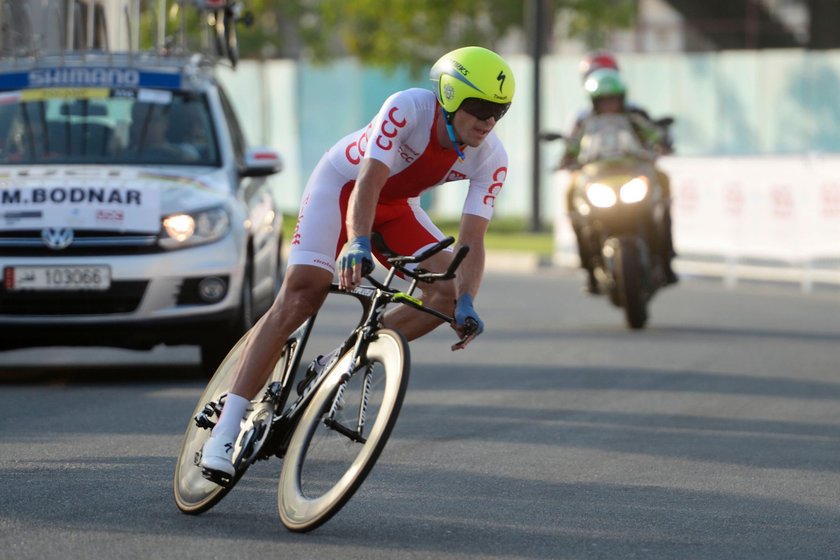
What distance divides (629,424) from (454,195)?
23009mm

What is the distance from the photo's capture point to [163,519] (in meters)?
6.71

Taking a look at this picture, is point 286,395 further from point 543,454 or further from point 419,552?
point 543,454

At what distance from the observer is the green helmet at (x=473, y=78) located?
660cm

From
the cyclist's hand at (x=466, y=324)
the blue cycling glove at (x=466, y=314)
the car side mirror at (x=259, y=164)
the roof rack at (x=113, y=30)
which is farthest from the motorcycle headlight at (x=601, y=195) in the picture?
the cyclist's hand at (x=466, y=324)

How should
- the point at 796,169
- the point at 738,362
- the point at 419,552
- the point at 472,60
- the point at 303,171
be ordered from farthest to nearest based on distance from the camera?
the point at 303,171 → the point at 796,169 → the point at 738,362 → the point at 472,60 → the point at 419,552

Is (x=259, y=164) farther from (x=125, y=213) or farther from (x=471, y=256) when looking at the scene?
(x=471, y=256)

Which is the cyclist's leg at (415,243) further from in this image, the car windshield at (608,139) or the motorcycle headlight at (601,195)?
the car windshield at (608,139)

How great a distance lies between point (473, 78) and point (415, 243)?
3.18 ft

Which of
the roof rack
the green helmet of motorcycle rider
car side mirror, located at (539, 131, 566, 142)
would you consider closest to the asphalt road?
car side mirror, located at (539, 131, 566, 142)

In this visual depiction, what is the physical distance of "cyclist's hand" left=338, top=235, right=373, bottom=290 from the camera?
6.25 meters

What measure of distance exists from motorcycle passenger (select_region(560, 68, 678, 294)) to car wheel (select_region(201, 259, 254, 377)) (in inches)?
166

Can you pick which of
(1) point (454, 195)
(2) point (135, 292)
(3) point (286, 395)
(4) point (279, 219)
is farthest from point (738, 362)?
(1) point (454, 195)

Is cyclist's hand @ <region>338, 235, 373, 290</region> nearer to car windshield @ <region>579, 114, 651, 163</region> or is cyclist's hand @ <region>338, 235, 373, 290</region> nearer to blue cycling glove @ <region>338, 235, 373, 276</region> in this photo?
blue cycling glove @ <region>338, 235, 373, 276</region>

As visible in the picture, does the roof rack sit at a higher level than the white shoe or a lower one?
higher
